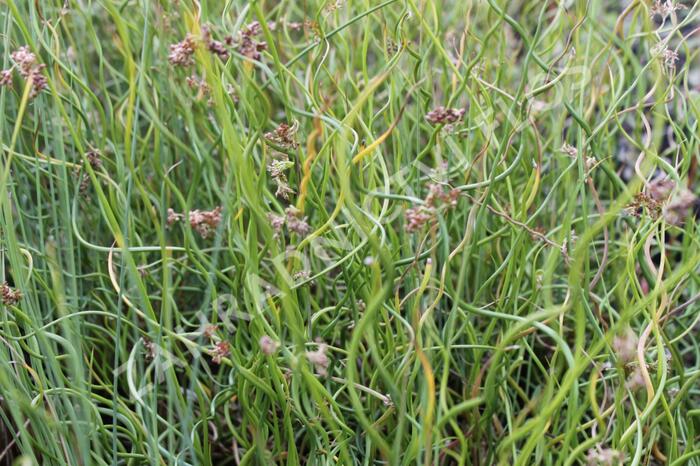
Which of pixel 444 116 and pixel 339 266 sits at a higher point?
pixel 444 116

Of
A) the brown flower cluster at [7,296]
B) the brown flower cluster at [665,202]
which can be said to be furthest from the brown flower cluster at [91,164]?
the brown flower cluster at [665,202]

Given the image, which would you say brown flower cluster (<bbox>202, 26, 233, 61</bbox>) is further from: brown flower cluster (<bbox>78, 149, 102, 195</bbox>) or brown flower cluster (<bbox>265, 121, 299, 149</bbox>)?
brown flower cluster (<bbox>78, 149, 102, 195</bbox>)

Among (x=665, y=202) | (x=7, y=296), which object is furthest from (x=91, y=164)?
(x=665, y=202)

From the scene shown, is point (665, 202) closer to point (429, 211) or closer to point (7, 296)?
point (429, 211)

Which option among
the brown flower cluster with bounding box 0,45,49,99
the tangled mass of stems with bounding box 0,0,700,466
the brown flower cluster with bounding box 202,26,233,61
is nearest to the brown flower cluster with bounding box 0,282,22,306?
the tangled mass of stems with bounding box 0,0,700,466

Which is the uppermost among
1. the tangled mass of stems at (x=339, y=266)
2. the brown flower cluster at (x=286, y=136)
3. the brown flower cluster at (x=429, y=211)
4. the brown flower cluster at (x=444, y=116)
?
the brown flower cluster at (x=444, y=116)

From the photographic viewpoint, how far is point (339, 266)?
35.5 inches

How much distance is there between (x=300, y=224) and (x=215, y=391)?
44 cm

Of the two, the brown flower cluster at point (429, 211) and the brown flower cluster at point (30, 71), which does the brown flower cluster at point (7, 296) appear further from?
the brown flower cluster at point (429, 211)

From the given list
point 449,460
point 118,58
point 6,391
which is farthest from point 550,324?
point 118,58

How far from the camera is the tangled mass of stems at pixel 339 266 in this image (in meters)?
0.58

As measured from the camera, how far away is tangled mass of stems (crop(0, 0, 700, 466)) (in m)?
0.58

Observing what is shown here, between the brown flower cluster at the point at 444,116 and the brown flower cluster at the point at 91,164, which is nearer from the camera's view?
the brown flower cluster at the point at 444,116

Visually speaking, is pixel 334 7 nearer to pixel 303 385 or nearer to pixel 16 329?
pixel 303 385
